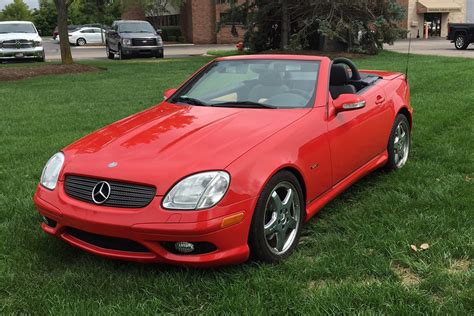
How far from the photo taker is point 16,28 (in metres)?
21.5

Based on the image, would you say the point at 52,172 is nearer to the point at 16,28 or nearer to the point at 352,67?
the point at 352,67

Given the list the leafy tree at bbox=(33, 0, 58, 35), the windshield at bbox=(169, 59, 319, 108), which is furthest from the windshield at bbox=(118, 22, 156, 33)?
the leafy tree at bbox=(33, 0, 58, 35)

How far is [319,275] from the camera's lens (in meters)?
3.30

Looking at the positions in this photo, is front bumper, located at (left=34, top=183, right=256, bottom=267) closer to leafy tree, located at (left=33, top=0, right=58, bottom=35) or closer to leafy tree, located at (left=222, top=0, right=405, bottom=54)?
leafy tree, located at (left=222, top=0, right=405, bottom=54)

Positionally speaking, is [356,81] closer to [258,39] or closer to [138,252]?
[138,252]

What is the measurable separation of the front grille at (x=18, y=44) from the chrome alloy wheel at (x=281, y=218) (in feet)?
65.3

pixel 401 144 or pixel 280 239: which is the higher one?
pixel 401 144

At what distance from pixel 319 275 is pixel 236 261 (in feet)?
1.81

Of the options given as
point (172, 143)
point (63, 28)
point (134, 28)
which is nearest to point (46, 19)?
point (134, 28)

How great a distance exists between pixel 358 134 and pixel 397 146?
1.14m

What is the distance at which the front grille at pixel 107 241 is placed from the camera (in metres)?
3.20

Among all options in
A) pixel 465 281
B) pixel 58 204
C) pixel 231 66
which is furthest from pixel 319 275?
pixel 231 66

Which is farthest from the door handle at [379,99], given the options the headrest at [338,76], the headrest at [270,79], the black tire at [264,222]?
the black tire at [264,222]

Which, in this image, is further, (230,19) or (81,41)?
(81,41)
